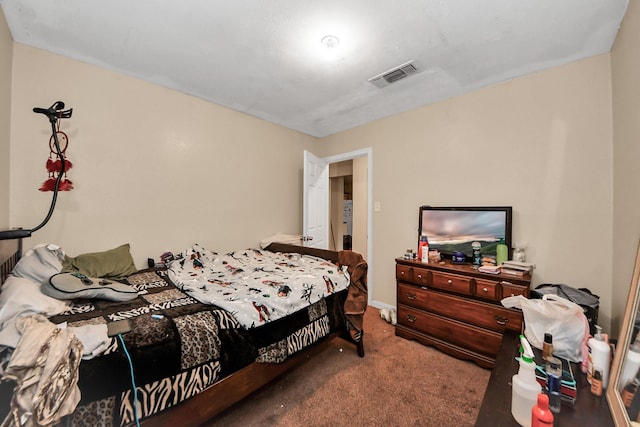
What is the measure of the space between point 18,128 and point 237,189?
5.90ft

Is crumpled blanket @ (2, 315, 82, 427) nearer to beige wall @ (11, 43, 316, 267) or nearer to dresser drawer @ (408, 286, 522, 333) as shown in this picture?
beige wall @ (11, 43, 316, 267)

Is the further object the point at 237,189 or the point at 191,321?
the point at 237,189

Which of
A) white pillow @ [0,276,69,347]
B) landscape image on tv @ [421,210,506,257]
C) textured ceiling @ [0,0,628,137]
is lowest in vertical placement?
white pillow @ [0,276,69,347]

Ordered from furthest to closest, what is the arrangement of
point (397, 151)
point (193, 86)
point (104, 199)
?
1. point (397, 151)
2. point (193, 86)
3. point (104, 199)

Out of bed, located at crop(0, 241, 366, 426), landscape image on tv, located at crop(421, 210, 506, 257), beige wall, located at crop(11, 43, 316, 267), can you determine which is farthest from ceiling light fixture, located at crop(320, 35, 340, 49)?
landscape image on tv, located at crop(421, 210, 506, 257)

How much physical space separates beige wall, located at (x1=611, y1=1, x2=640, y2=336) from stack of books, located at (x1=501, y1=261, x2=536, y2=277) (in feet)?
1.56

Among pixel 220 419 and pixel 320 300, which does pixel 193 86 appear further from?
pixel 220 419

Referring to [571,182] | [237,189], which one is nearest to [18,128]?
[237,189]

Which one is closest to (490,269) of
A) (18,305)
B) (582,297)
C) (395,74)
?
(582,297)

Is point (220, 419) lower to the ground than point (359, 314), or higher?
lower

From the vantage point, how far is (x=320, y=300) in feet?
6.35

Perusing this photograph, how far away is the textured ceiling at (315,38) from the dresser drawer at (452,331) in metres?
2.24

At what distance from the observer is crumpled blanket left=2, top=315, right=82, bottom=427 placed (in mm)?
779

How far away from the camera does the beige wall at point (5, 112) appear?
1.64 metres
